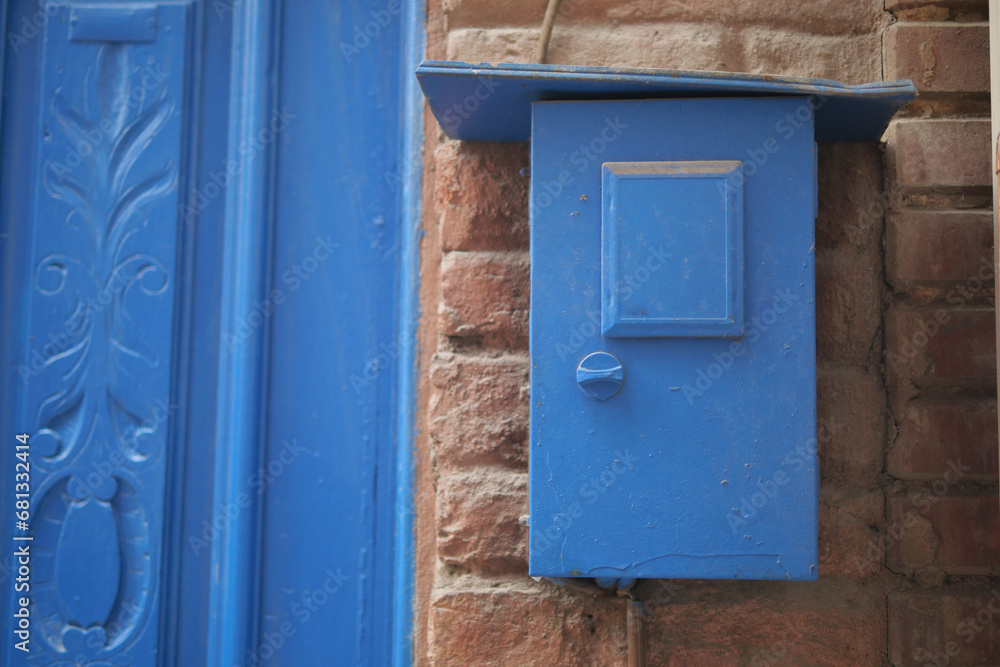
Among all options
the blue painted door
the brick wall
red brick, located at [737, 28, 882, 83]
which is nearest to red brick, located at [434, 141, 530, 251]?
the brick wall

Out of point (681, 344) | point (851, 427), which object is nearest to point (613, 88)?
point (681, 344)

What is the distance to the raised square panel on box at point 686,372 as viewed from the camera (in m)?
0.72

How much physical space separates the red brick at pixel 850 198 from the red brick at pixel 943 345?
0.42ft

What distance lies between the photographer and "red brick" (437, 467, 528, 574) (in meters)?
0.88

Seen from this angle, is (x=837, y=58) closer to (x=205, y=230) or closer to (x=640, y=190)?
(x=640, y=190)

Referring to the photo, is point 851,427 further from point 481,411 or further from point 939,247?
point 481,411

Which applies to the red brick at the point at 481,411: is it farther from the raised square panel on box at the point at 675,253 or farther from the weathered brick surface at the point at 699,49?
the weathered brick surface at the point at 699,49

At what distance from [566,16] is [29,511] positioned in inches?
45.5

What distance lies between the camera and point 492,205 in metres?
0.90

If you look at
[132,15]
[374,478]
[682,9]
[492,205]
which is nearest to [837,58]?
[682,9]

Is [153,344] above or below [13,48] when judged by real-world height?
below

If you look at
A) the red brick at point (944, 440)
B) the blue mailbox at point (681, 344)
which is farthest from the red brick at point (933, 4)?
the red brick at point (944, 440)

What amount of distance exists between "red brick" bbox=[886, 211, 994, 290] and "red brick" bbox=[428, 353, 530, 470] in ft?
1.78

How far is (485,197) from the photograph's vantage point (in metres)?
0.90
